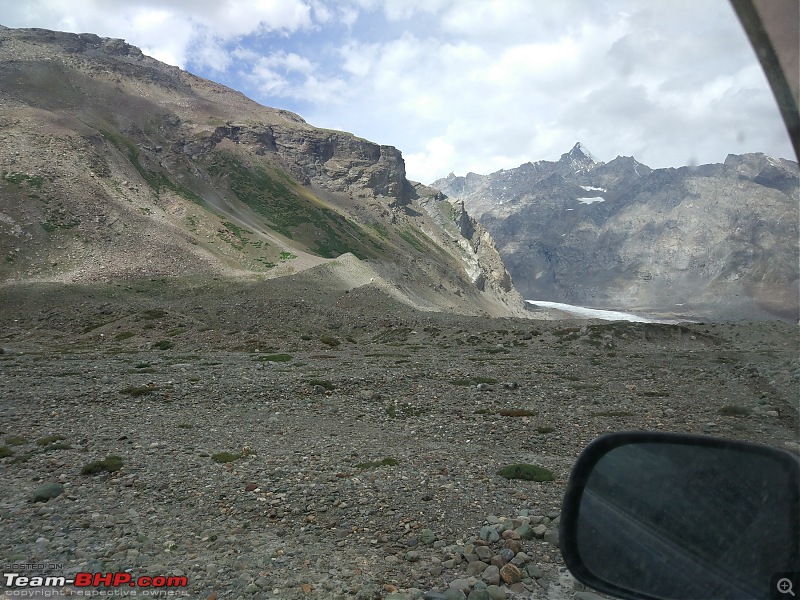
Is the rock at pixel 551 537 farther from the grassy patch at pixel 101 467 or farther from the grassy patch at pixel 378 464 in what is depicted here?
the grassy patch at pixel 101 467

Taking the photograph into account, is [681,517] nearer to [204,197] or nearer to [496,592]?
[496,592]

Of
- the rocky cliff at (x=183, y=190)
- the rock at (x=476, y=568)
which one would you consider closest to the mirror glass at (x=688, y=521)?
the rock at (x=476, y=568)

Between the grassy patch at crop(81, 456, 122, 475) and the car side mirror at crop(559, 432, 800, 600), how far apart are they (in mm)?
10895

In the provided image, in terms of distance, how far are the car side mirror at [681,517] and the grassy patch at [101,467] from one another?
429 inches

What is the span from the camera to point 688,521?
330 centimetres

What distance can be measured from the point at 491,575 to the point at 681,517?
409 centimetres

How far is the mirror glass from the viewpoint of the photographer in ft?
9.09

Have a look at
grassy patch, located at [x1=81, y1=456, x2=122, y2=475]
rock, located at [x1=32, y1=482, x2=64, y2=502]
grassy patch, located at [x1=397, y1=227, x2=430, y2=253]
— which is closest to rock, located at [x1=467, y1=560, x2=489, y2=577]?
rock, located at [x1=32, y1=482, x2=64, y2=502]

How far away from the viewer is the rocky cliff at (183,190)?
6525 cm

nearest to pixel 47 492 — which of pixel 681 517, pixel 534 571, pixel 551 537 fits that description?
pixel 534 571

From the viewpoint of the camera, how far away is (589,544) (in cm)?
379

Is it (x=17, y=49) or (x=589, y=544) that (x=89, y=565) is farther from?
(x=17, y=49)

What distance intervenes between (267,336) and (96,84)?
122 meters

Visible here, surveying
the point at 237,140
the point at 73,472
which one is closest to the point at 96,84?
the point at 237,140
